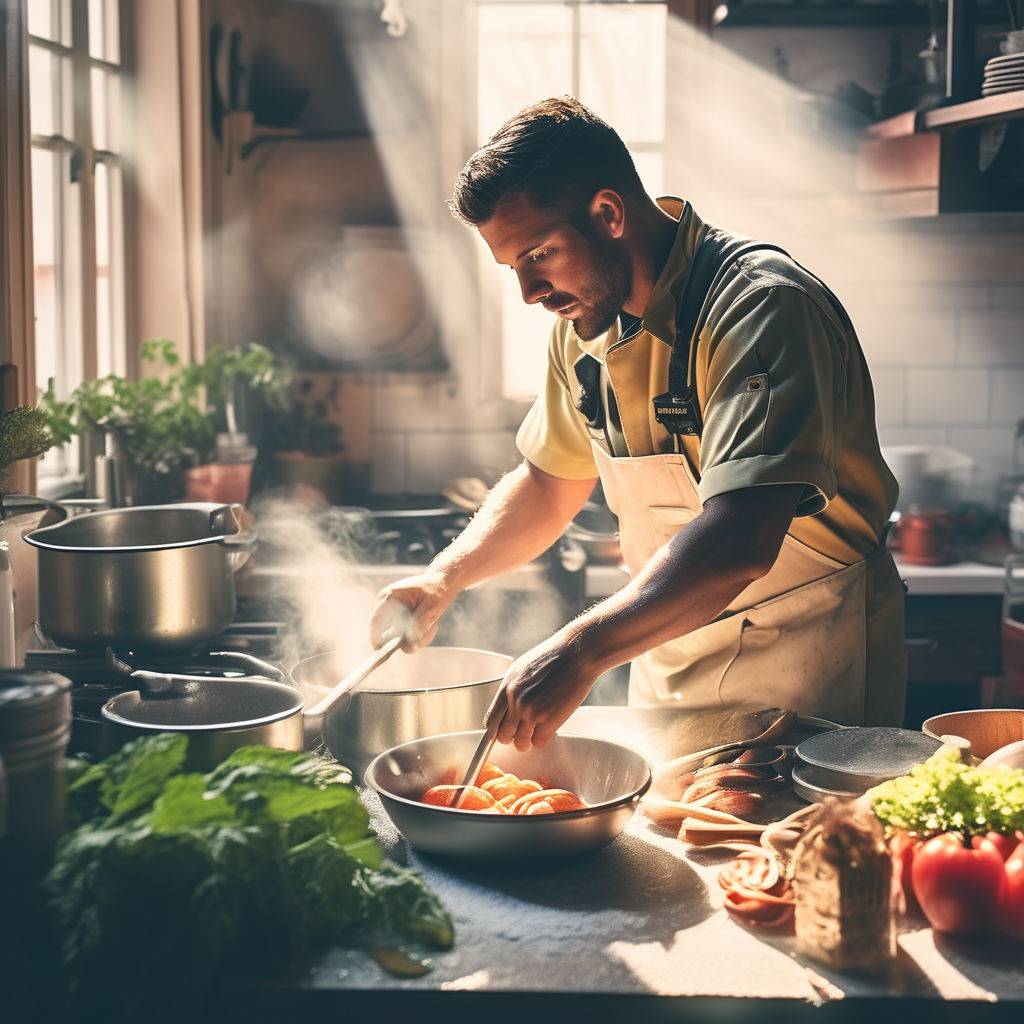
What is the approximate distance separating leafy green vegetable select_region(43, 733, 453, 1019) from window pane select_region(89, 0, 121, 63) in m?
2.74

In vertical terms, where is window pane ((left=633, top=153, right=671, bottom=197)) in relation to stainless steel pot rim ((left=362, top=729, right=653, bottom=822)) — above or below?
above

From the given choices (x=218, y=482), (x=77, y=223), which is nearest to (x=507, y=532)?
(x=218, y=482)

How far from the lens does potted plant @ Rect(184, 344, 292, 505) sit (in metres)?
3.37

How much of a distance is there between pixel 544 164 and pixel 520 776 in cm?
82

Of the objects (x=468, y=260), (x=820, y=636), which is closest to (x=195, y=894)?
(x=820, y=636)

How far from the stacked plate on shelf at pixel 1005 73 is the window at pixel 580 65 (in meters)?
1.28

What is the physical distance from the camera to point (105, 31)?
356 cm

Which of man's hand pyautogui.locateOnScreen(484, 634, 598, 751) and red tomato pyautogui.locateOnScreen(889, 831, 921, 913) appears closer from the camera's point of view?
red tomato pyautogui.locateOnScreen(889, 831, 921, 913)

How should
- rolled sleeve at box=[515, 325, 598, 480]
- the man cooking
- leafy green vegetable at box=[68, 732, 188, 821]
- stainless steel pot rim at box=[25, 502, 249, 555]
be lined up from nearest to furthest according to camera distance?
leafy green vegetable at box=[68, 732, 188, 821] < the man cooking < stainless steel pot rim at box=[25, 502, 249, 555] < rolled sleeve at box=[515, 325, 598, 480]

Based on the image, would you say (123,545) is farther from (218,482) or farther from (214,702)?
(218,482)

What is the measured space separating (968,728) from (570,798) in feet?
1.81

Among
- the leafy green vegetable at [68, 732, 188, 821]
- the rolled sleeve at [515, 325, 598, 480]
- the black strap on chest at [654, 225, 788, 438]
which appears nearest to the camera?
the leafy green vegetable at [68, 732, 188, 821]

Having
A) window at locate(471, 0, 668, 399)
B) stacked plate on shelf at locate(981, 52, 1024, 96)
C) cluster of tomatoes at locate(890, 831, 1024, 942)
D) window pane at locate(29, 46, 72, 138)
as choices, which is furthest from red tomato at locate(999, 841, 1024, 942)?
window at locate(471, 0, 668, 399)

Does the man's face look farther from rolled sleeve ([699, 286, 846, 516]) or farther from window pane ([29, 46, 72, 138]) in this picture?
window pane ([29, 46, 72, 138])
